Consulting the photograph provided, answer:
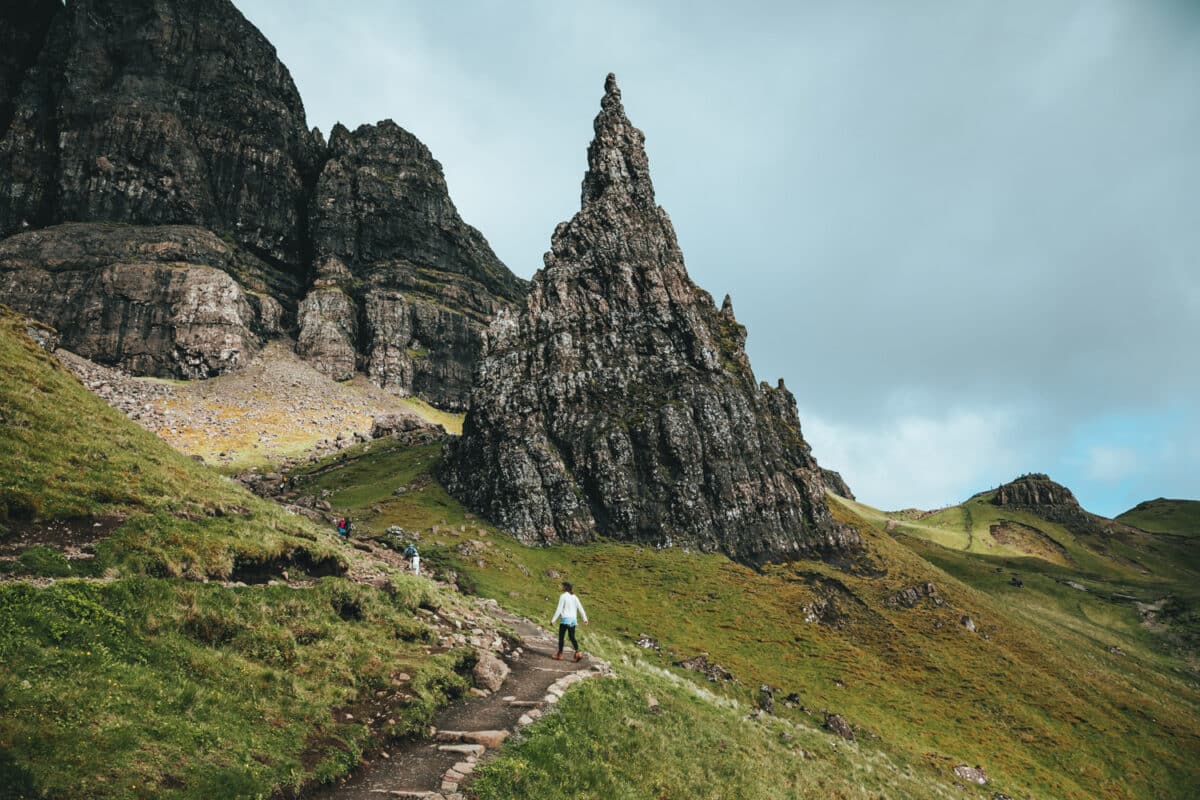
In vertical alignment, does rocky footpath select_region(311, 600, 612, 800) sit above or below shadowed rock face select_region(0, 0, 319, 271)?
below

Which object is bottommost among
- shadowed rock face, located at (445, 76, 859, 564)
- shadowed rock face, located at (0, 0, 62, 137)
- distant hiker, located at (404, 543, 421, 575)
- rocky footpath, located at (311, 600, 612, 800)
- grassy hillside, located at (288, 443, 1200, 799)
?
grassy hillside, located at (288, 443, 1200, 799)

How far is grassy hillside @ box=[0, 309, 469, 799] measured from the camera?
10.7 metres

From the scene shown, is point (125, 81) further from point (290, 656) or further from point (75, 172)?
point (290, 656)

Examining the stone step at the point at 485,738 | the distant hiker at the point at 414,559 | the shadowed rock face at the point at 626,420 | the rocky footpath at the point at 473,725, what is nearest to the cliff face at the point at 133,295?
the shadowed rock face at the point at 626,420

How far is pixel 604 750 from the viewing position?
59.7 ft

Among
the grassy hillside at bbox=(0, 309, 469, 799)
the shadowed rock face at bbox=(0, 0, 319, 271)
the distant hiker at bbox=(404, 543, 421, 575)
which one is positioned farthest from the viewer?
the shadowed rock face at bbox=(0, 0, 319, 271)

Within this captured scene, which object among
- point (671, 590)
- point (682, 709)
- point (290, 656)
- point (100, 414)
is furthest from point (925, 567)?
point (100, 414)

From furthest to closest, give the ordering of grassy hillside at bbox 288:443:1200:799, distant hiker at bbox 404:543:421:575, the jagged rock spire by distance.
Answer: the jagged rock spire < grassy hillside at bbox 288:443:1200:799 < distant hiker at bbox 404:543:421:575

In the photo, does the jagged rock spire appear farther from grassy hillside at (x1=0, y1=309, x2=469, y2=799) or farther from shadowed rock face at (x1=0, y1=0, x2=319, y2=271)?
shadowed rock face at (x1=0, y1=0, x2=319, y2=271)

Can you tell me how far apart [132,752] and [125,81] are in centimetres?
24626

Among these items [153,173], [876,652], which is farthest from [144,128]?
[876,652]

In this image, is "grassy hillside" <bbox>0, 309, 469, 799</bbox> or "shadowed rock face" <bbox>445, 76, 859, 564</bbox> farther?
"shadowed rock face" <bbox>445, 76, 859, 564</bbox>

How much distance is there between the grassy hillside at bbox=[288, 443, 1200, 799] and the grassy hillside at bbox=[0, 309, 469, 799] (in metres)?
15.2

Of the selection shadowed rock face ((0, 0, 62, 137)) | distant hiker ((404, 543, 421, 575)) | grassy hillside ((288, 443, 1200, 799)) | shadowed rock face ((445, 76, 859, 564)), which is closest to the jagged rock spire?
shadowed rock face ((445, 76, 859, 564))
